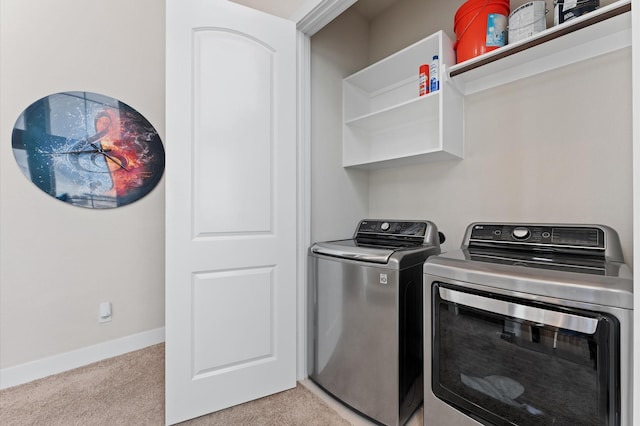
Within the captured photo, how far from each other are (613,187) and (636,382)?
0.99 m

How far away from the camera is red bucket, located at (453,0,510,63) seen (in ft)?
4.68

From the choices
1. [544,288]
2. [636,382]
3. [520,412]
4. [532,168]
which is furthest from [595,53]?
[520,412]

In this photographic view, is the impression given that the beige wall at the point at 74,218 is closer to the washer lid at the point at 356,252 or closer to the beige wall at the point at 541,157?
the washer lid at the point at 356,252

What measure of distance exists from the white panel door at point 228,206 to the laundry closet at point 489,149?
0.33m

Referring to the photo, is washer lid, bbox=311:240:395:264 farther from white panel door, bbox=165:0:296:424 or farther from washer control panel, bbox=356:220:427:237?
washer control panel, bbox=356:220:427:237

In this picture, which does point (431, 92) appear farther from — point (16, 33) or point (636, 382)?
point (16, 33)

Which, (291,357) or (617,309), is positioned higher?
(617,309)

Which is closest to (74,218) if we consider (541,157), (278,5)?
(278,5)

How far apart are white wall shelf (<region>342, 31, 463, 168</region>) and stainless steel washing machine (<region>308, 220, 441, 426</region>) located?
1.76 feet

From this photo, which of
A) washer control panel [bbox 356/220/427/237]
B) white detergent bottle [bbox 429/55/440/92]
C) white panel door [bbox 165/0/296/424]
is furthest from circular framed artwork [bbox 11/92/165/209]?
white detergent bottle [bbox 429/55/440/92]

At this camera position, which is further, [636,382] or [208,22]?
[208,22]

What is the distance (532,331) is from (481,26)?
Result: 57.9 inches

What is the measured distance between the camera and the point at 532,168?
1487 millimetres

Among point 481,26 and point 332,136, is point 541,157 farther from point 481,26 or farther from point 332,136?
point 332,136
